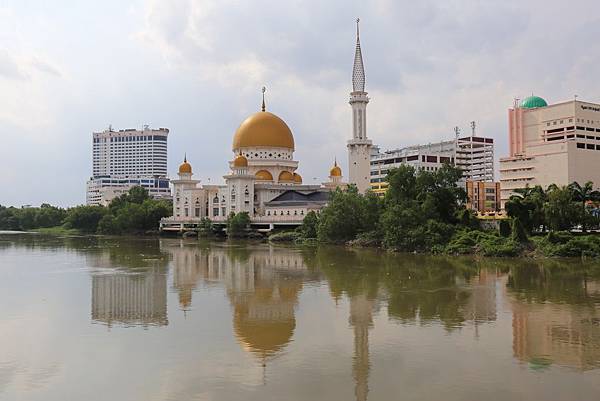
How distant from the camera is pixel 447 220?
45.8 m

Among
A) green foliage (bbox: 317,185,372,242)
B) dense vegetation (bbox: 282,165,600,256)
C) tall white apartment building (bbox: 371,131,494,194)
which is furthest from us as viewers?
tall white apartment building (bbox: 371,131,494,194)

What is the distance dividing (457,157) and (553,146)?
31.5 metres

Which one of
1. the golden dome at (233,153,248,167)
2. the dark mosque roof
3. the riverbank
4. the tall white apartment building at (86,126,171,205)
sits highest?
the tall white apartment building at (86,126,171,205)

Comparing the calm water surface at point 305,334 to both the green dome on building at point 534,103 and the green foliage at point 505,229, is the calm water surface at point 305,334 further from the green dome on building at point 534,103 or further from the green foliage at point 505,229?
the green dome on building at point 534,103

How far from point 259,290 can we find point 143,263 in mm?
14041

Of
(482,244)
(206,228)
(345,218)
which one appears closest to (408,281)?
(482,244)

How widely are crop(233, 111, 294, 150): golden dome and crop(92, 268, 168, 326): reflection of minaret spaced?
37.5 meters

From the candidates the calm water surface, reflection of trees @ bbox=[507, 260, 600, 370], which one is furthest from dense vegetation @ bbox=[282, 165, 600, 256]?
reflection of trees @ bbox=[507, 260, 600, 370]

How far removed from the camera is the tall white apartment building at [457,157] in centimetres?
9144

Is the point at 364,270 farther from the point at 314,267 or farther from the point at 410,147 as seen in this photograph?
the point at 410,147

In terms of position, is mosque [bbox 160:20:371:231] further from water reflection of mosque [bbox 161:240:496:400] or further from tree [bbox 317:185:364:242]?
water reflection of mosque [bbox 161:240:496:400]

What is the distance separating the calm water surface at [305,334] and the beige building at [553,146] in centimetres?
3377

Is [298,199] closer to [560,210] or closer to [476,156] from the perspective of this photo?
[560,210]

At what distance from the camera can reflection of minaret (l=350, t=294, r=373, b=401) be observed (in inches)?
519
